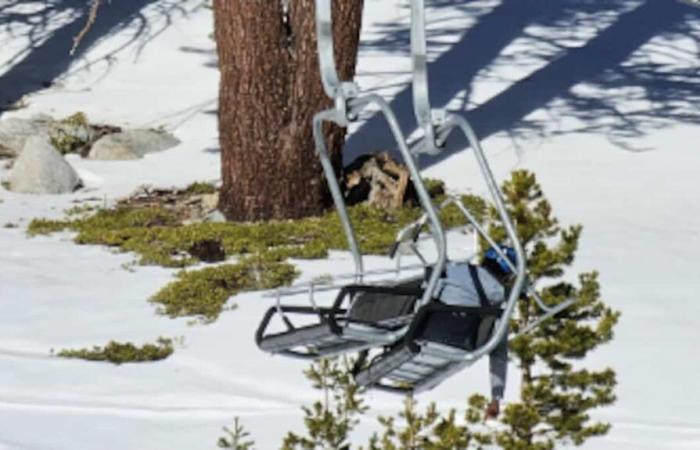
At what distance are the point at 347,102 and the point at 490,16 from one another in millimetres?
18136

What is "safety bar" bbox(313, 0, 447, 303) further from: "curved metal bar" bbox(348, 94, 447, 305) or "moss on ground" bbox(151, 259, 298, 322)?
"moss on ground" bbox(151, 259, 298, 322)

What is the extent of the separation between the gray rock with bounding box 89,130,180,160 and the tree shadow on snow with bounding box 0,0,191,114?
8.14ft

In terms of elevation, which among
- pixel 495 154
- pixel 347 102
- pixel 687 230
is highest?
pixel 495 154

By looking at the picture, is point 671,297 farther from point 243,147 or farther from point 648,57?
point 648,57

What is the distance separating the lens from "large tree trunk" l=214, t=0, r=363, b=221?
1492cm

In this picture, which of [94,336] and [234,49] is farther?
[234,49]

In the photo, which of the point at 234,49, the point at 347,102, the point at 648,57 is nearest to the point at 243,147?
the point at 234,49

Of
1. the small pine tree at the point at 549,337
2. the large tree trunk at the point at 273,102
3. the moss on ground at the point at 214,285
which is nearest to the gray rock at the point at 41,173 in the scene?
the large tree trunk at the point at 273,102

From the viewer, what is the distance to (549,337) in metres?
7.21

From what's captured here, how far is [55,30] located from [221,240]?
29.3 feet

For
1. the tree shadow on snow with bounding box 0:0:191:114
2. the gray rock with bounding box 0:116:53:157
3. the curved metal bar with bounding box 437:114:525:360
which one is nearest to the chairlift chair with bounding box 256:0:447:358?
the curved metal bar with bounding box 437:114:525:360

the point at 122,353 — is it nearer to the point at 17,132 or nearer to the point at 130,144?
the point at 130,144

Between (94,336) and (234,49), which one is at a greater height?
(234,49)

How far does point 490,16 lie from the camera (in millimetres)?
22453
